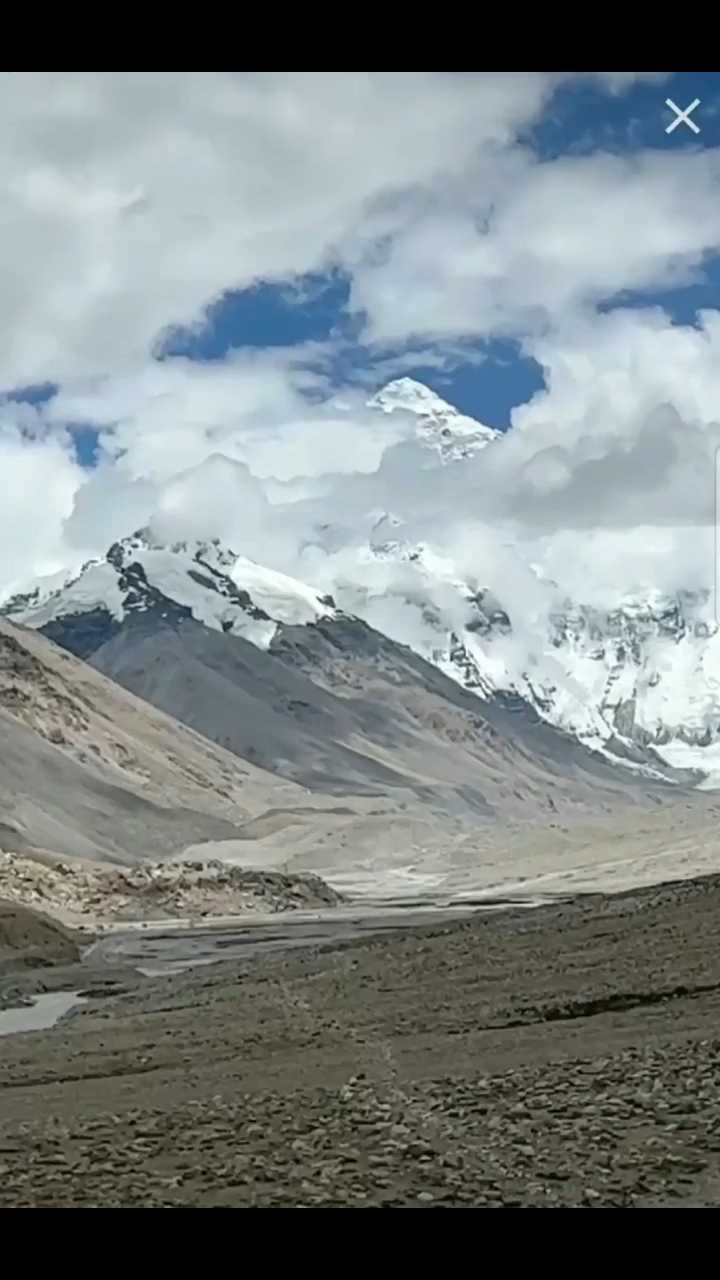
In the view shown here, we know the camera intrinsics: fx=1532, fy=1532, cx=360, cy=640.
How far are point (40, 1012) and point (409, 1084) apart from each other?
19.5 m

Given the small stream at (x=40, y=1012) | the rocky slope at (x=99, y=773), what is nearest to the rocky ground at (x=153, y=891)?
the rocky slope at (x=99, y=773)

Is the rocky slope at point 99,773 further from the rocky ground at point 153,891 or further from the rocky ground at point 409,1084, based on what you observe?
the rocky ground at point 409,1084

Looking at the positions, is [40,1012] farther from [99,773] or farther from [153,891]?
[99,773]

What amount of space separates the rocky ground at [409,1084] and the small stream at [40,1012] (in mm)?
1060

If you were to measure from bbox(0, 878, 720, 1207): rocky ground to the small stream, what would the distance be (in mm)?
1060

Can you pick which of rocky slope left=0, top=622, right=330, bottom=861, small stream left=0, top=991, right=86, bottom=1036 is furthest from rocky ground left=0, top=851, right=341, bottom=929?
small stream left=0, top=991, right=86, bottom=1036

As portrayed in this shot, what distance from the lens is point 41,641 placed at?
19138cm

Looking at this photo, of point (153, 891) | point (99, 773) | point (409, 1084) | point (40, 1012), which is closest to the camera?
point (409, 1084)

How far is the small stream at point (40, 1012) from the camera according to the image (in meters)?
30.9

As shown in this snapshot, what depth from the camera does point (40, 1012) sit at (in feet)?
111

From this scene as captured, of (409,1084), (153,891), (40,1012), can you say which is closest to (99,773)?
(153,891)

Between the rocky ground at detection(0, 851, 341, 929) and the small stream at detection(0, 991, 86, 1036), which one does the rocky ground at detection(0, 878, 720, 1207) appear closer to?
the small stream at detection(0, 991, 86, 1036)

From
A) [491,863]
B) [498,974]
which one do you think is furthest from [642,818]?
[498,974]

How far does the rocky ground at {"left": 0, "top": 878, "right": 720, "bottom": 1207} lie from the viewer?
11.2m
